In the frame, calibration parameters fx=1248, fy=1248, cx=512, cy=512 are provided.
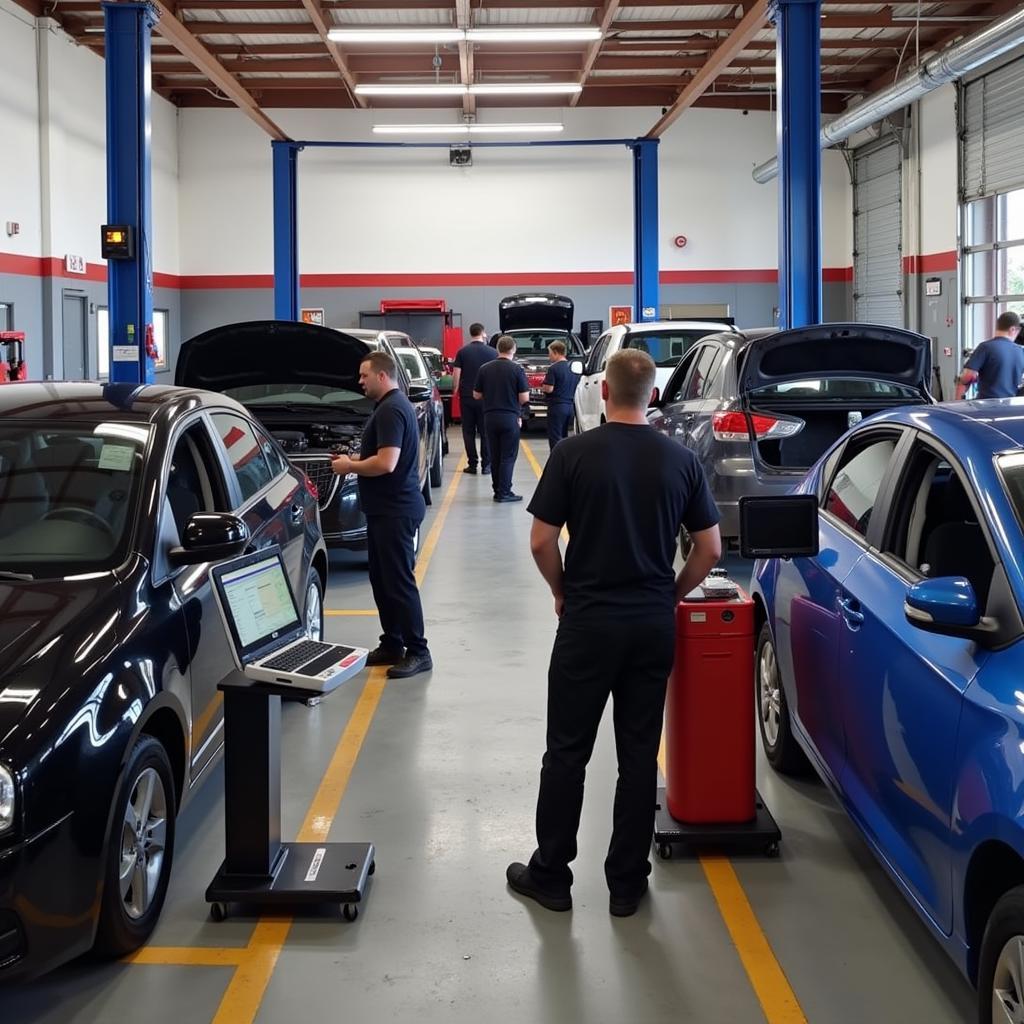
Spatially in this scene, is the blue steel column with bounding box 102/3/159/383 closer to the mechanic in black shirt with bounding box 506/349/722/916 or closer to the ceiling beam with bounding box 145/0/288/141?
the ceiling beam with bounding box 145/0/288/141

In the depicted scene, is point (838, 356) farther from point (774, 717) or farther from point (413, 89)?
point (413, 89)

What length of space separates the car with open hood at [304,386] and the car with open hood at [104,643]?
10.8 feet

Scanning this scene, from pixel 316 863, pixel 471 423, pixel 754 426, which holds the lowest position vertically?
pixel 316 863

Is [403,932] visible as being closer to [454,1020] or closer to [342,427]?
[454,1020]

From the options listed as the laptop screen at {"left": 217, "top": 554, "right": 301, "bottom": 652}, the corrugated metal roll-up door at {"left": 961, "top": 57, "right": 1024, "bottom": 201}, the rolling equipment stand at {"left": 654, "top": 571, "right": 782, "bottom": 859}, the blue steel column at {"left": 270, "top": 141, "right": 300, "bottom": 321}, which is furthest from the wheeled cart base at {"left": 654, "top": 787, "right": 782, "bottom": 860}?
the blue steel column at {"left": 270, "top": 141, "right": 300, "bottom": 321}

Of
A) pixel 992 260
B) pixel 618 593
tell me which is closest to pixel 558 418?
pixel 992 260

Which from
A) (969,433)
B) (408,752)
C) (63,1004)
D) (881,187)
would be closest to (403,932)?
(63,1004)

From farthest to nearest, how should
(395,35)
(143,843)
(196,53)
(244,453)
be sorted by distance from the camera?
(196,53)
(395,35)
(244,453)
(143,843)

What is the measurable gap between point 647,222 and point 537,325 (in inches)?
110

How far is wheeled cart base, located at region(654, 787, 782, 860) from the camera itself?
4195mm

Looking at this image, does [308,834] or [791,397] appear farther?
[791,397]

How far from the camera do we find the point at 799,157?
496 inches

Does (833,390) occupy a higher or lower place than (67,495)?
higher

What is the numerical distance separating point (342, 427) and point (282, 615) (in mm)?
5322
